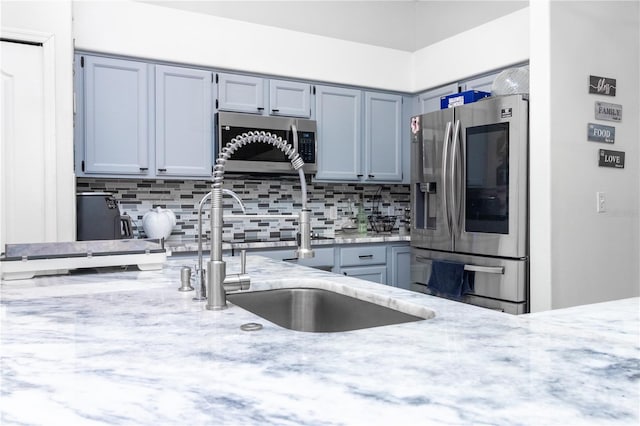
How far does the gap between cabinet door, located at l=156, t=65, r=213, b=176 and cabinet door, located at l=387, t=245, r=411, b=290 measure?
161cm

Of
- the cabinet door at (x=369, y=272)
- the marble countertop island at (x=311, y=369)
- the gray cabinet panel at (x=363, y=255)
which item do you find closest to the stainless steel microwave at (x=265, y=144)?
the gray cabinet panel at (x=363, y=255)

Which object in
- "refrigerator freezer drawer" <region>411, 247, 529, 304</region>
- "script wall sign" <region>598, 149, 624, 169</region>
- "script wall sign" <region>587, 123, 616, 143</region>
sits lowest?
"refrigerator freezer drawer" <region>411, 247, 529, 304</region>

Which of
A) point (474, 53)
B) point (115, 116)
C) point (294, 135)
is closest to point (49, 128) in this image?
point (115, 116)

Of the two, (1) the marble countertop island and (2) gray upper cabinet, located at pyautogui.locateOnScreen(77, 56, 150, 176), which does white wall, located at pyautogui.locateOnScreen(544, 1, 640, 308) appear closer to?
(1) the marble countertop island

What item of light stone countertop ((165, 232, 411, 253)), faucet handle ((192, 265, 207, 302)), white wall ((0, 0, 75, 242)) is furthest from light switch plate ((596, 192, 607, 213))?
white wall ((0, 0, 75, 242))

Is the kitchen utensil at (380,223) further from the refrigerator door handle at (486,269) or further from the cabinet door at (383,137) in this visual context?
the refrigerator door handle at (486,269)

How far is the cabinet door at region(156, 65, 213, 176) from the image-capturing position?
3.69 meters

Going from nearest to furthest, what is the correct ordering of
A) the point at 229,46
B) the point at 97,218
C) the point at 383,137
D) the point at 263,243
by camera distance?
the point at 97,218 < the point at 263,243 < the point at 229,46 < the point at 383,137

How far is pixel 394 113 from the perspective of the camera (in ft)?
15.2

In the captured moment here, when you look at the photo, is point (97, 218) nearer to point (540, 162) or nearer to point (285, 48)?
point (285, 48)

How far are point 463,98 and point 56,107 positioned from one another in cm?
249

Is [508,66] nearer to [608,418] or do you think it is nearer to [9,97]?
[9,97]

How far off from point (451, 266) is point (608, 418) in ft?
8.68

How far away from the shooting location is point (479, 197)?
3.17 metres
